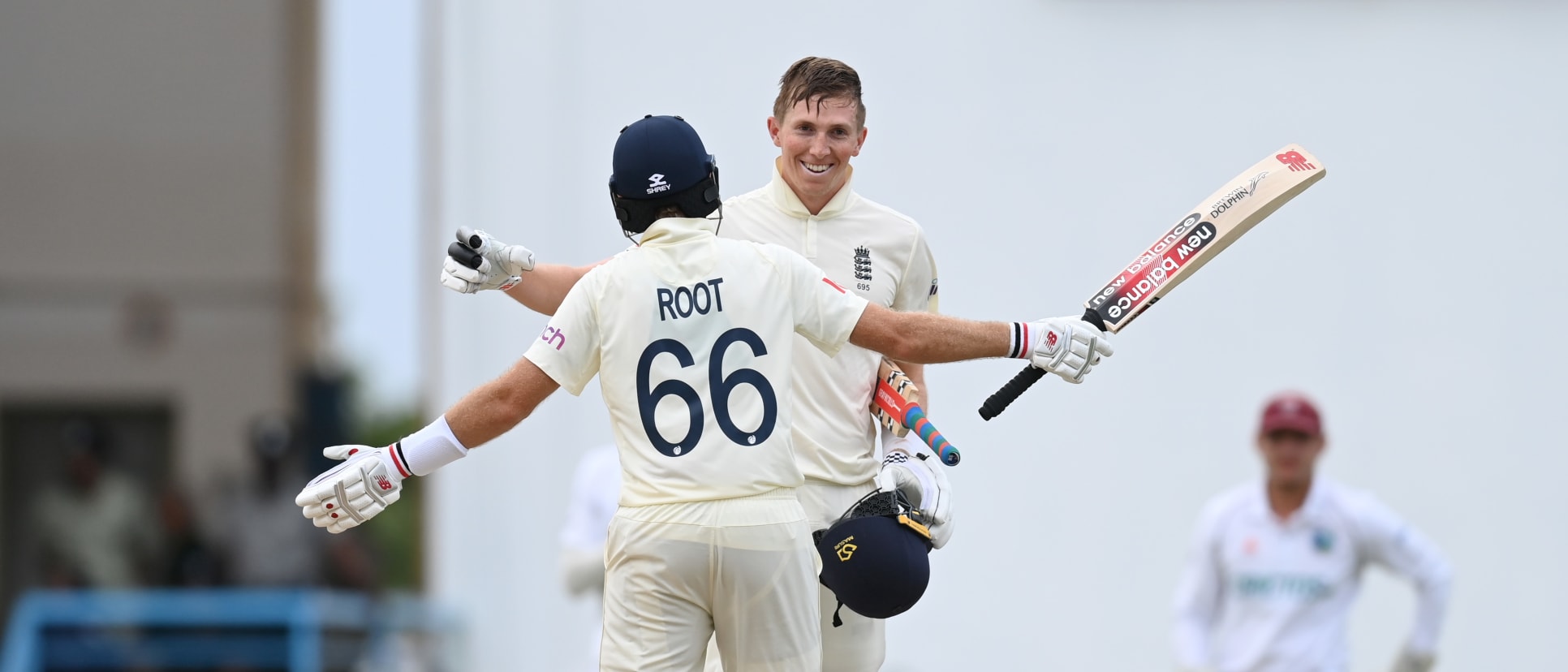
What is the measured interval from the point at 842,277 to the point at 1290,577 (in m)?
3.05

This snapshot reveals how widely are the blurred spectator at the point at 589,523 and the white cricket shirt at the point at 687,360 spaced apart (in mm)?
2865

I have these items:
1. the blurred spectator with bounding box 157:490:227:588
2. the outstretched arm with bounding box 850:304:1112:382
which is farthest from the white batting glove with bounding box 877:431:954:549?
the blurred spectator with bounding box 157:490:227:588

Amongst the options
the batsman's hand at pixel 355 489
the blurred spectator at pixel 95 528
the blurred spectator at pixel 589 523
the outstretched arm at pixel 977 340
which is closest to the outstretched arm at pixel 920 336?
the outstretched arm at pixel 977 340

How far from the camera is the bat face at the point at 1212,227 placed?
468 centimetres

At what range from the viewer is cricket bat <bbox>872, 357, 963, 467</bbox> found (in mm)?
4613

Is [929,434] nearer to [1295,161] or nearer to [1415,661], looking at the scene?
[1295,161]

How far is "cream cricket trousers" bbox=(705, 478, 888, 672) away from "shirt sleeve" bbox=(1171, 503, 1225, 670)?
2.80 m

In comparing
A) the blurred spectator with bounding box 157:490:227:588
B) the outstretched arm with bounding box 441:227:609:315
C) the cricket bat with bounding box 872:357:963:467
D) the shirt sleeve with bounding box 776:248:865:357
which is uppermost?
the outstretched arm with bounding box 441:227:609:315

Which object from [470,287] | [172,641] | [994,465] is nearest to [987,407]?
[470,287]

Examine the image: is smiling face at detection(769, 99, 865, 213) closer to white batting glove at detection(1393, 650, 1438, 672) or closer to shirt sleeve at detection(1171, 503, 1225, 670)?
shirt sleeve at detection(1171, 503, 1225, 670)

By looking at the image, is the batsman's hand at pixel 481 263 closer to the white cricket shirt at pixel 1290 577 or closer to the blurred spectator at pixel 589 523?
the blurred spectator at pixel 589 523

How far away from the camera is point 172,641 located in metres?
11.3

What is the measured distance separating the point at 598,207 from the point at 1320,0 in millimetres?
3431

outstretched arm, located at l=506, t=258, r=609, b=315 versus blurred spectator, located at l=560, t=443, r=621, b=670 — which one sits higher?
outstretched arm, located at l=506, t=258, r=609, b=315
